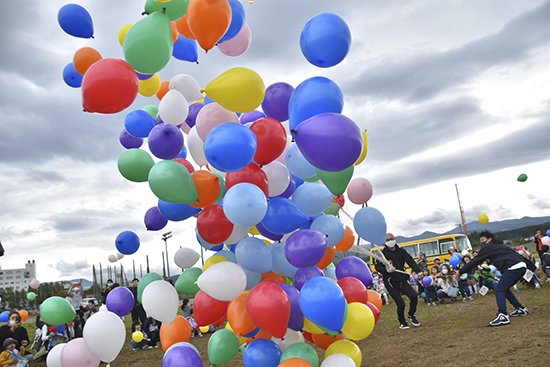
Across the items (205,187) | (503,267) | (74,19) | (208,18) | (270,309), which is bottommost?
(503,267)

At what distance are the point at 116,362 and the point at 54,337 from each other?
176 cm

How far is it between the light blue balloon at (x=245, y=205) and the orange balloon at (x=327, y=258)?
105 cm

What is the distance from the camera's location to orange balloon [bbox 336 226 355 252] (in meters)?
4.71

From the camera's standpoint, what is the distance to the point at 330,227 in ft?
13.7

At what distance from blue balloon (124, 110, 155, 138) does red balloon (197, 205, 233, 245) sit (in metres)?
1.47

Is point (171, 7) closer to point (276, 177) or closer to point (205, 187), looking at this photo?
point (205, 187)

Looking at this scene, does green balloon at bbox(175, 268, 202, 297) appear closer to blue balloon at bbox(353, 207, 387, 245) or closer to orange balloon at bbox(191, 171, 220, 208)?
orange balloon at bbox(191, 171, 220, 208)

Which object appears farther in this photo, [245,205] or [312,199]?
[312,199]

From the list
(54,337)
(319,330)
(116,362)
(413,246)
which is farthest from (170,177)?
(413,246)

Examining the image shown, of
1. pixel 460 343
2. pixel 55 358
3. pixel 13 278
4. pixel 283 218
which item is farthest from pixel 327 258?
pixel 13 278

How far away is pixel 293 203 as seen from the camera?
4.18 meters

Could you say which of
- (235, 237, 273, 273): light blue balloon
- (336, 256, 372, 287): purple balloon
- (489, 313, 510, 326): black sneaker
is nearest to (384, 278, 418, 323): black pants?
(489, 313, 510, 326): black sneaker

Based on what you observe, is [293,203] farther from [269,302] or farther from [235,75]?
[235,75]

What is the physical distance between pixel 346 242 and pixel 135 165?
241 cm
